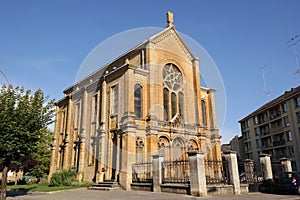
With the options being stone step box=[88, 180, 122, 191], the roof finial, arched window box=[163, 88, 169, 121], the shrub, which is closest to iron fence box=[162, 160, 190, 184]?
stone step box=[88, 180, 122, 191]

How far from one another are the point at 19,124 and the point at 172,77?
15.5m

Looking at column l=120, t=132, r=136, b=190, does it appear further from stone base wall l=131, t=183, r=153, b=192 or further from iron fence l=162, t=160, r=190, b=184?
iron fence l=162, t=160, r=190, b=184

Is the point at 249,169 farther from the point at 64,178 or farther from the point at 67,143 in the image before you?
the point at 67,143

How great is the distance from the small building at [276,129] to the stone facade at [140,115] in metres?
19.7

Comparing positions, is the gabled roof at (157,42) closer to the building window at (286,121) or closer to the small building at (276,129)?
the small building at (276,129)

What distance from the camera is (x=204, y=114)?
2912cm

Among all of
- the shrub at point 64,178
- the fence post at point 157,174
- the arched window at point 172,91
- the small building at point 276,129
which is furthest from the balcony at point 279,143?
the shrub at point 64,178

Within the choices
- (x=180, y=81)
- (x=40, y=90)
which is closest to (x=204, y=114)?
(x=180, y=81)

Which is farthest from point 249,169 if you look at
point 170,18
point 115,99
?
point 170,18

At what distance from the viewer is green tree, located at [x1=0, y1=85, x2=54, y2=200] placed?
563 inches

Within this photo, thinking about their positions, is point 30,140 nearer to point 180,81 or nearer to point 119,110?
point 119,110

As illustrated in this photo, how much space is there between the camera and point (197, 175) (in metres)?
13.4

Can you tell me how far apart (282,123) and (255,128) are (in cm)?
910

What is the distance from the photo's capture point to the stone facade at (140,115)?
2098cm
